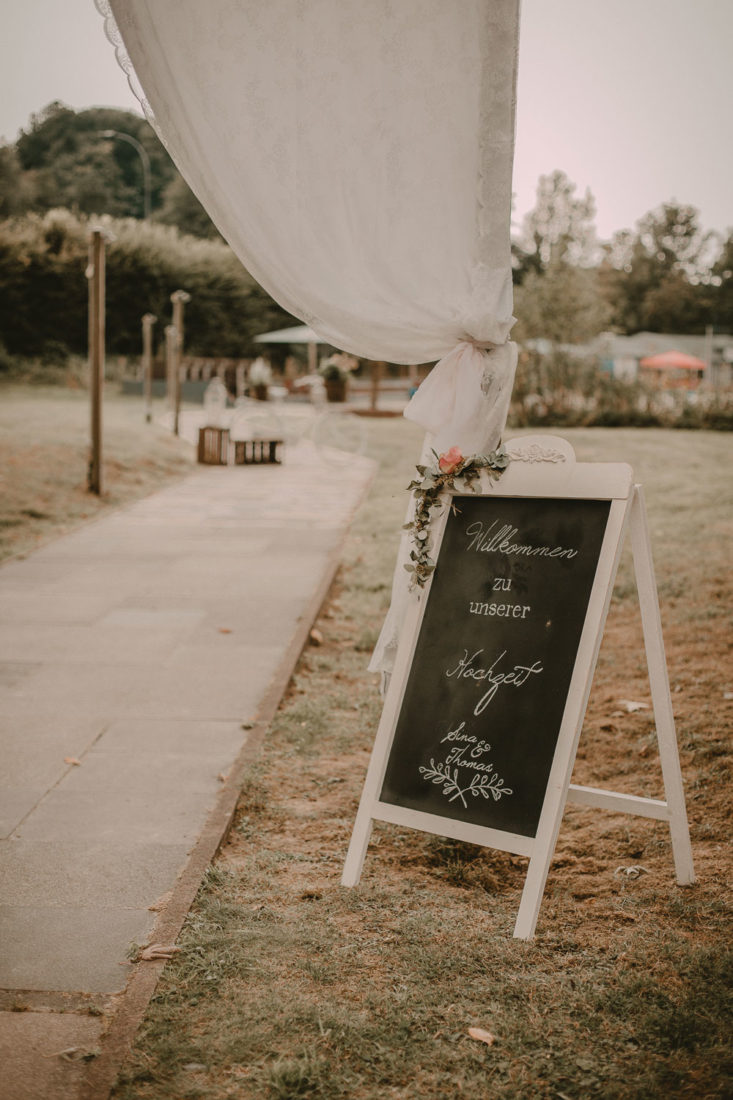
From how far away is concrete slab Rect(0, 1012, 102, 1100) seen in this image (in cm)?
222

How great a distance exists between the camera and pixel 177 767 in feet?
14.0

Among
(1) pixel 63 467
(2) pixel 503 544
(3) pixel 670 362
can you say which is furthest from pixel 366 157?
(3) pixel 670 362

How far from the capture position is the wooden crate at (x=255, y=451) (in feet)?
53.3

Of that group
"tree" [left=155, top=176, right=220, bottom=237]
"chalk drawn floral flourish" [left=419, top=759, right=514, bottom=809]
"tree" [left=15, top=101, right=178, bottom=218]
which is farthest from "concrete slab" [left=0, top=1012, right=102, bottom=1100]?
"tree" [left=155, top=176, right=220, bottom=237]

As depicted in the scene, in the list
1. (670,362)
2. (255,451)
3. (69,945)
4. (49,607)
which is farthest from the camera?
(670,362)

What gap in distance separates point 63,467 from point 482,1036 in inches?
454

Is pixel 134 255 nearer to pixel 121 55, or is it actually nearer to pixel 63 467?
pixel 63 467

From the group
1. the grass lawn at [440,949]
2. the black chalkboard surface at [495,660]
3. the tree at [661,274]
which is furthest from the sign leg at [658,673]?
the tree at [661,274]

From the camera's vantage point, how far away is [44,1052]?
2.35 m

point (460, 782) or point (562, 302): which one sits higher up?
point (562, 302)

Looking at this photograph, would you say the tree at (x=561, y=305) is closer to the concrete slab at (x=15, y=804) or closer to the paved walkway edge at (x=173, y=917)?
the paved walkway edge at (x=173, y=917)

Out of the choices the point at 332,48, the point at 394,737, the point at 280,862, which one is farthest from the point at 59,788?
the point at 332,48

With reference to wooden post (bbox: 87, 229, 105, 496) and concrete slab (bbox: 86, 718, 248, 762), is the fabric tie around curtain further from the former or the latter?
wooden post (bbox: 87, 229, 105, 496)

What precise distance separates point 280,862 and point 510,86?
2.74 meters
